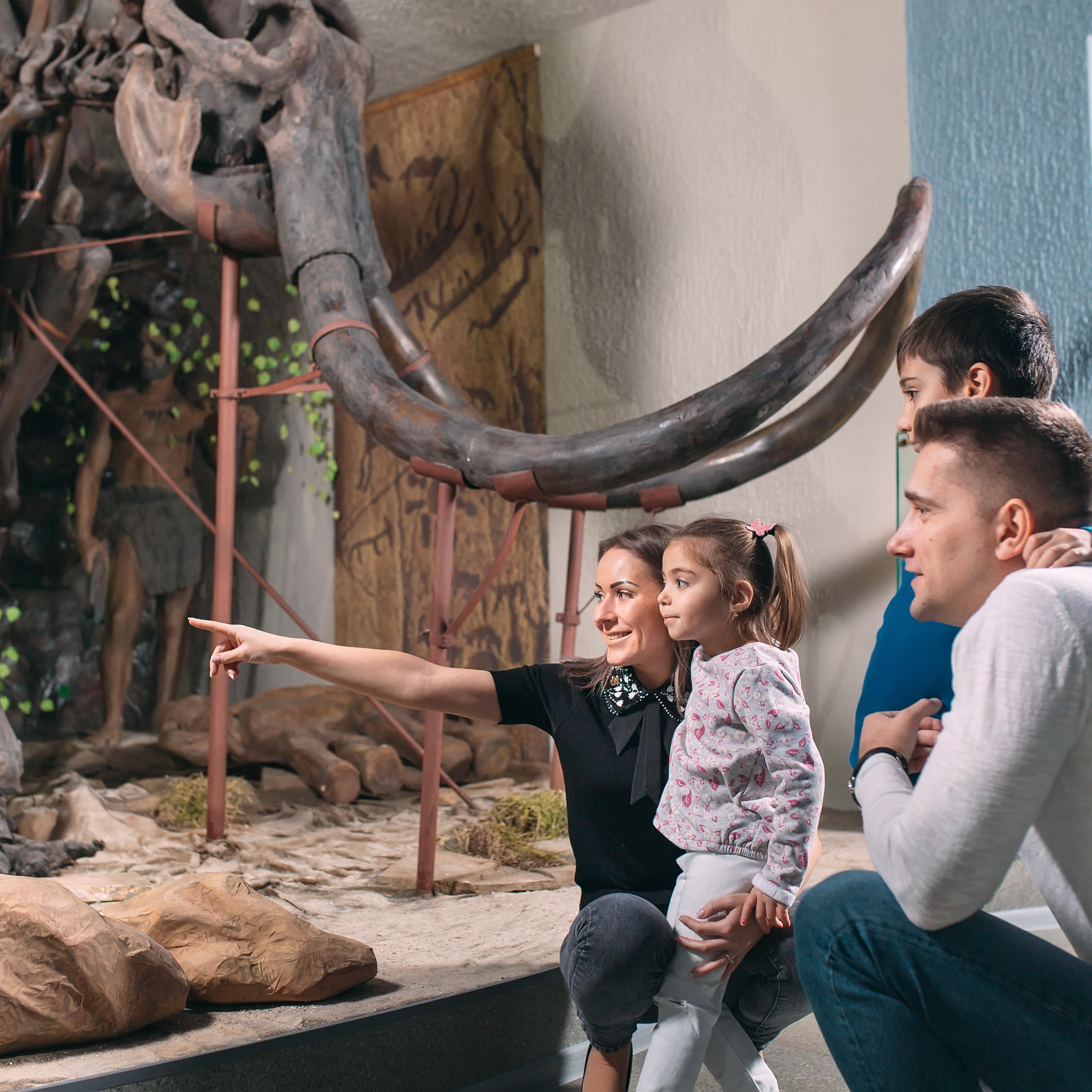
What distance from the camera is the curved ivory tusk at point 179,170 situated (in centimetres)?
241

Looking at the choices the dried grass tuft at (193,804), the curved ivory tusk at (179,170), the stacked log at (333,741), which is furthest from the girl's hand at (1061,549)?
the stacked log at (333,741)

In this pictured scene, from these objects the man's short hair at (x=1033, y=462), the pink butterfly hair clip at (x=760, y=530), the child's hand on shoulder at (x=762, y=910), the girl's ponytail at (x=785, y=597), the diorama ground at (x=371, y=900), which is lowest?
the diorama ground at (x=371, y=900)

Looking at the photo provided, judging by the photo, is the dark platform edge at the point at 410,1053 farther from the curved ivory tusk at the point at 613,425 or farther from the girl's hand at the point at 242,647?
the curved ivory tusk at the point at 613,425

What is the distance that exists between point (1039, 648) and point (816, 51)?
107 inches

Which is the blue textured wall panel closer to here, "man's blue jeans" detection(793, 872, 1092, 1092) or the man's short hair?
the man's short hair

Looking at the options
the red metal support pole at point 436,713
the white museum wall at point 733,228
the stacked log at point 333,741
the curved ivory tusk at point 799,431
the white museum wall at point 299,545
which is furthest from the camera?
the white museum wall at point 299,545

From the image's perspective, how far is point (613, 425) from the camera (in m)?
2.05

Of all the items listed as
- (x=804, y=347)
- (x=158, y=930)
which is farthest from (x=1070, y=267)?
(x=158, y=930)

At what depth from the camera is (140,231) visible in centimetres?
411

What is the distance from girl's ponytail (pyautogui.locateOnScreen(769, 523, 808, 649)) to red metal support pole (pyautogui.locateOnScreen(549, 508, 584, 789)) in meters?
1.22

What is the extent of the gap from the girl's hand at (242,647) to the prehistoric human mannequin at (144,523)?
2768mm

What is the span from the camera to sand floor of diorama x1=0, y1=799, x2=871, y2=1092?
1365mm

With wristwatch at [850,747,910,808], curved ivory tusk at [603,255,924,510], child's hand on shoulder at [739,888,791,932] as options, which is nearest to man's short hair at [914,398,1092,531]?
wristwatch at [850,747,910,808]

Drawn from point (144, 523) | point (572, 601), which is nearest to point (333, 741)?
point (572, 601)
